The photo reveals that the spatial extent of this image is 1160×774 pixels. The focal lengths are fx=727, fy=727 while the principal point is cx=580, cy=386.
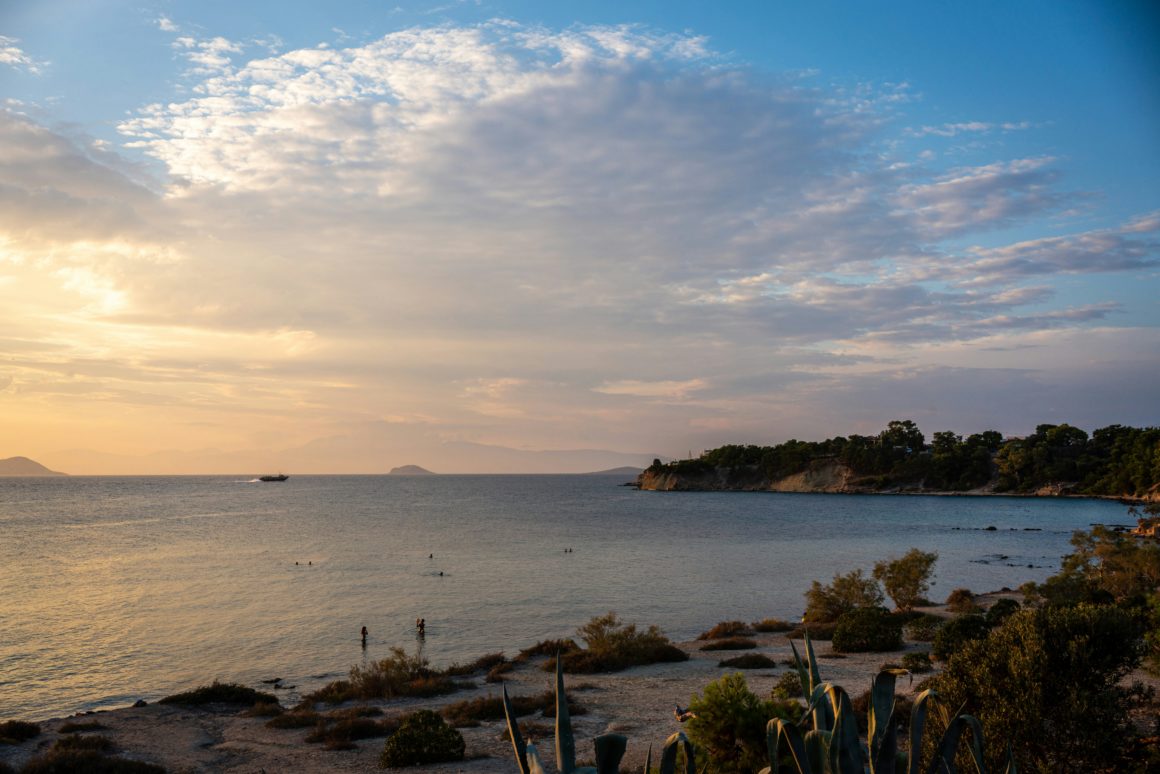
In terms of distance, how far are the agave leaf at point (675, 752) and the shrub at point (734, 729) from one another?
7.85 m

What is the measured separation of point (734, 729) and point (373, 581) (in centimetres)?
4253

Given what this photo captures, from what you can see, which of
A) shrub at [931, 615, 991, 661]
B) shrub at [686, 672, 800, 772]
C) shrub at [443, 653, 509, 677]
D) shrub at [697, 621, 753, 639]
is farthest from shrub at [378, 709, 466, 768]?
shrub at [697, 621, 753, 639]

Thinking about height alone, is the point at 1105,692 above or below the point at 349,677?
above

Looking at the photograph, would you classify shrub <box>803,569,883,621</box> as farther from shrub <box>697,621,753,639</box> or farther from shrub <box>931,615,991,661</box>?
shrub <box>931,615,991,661</box>

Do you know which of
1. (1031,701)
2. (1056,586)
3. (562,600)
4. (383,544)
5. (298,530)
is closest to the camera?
(1031,701)

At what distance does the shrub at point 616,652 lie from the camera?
25.9 metres

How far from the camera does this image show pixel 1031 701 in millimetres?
10148

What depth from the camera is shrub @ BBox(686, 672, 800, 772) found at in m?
11.7

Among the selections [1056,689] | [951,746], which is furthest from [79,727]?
[951,746]

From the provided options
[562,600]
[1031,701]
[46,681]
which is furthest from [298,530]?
[1031,701]

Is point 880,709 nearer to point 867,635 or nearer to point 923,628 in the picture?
point 867,635

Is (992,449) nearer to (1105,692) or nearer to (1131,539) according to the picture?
(1131,539)

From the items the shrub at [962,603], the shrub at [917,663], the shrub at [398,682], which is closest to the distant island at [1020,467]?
the shrub at [962,603]

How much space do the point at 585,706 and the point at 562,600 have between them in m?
22.6
